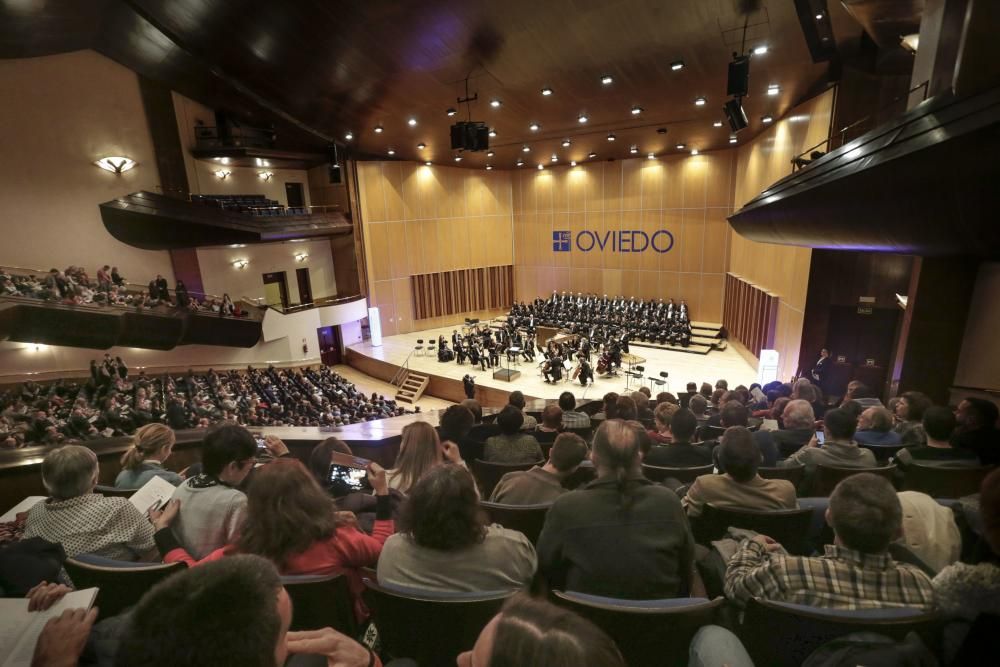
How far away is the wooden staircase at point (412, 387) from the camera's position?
13.9 m

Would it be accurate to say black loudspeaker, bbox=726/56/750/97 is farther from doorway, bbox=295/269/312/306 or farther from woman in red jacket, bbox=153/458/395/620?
doorway, bbox=295/269/312/306

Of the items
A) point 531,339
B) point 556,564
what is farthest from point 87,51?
point 556,564

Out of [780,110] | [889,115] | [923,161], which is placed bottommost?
[923,161]

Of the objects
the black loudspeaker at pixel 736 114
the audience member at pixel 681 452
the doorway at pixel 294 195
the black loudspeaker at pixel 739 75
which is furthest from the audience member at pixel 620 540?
the doorway at pixel 294 195

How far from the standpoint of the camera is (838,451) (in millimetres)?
3166

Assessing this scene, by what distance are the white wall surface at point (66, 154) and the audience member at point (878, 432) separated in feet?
50.0

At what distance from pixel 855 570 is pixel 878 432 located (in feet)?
9.11

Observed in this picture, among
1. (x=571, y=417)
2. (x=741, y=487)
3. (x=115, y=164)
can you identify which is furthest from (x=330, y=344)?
(x=741, y=487)

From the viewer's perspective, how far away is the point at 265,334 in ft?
46.4

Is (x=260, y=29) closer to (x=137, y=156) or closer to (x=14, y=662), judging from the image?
(x=137, y=156)

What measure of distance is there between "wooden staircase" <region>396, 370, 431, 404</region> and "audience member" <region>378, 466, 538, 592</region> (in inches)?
481

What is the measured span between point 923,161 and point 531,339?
39.0ft

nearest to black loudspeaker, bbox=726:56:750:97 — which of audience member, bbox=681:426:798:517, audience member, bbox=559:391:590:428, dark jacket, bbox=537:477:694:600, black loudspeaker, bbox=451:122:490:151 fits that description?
black loudspeaker, bbox=451:122:490:151

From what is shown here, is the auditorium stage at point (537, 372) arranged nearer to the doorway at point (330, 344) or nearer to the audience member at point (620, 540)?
the doorway at point (330, 344)
